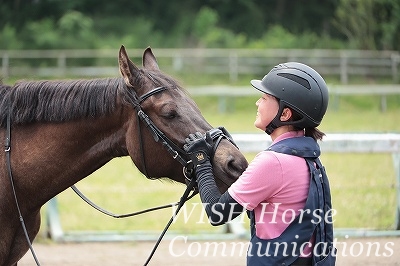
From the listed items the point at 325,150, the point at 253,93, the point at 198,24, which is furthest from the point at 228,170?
the point at 198,24

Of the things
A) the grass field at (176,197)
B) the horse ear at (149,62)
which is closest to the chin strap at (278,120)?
the horse ear at (149,62)

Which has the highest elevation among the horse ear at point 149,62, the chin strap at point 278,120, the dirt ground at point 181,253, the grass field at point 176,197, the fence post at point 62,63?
the horse ear at point 149,62

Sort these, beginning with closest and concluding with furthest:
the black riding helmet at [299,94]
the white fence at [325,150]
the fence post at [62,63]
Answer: the black riding helmet at [299,94] → the white fence at [325,150] → the fence post at [62,63]

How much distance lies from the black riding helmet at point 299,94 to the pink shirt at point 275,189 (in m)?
0.19

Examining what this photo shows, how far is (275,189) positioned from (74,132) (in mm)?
1383

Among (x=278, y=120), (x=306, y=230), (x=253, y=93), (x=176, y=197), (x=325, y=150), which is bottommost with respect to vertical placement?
(x=253, y=93)

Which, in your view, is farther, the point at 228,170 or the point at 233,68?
the point at 233,68

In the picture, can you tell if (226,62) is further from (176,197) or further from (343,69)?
(176,197)

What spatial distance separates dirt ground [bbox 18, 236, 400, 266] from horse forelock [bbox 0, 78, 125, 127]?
2.83 meters

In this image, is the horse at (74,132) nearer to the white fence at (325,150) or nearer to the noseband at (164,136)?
the noseband at (164,136)

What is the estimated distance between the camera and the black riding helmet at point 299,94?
10.4 ft

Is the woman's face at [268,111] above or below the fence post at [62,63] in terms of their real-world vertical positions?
above

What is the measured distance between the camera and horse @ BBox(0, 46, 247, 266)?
3.80m

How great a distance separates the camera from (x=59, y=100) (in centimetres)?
396
